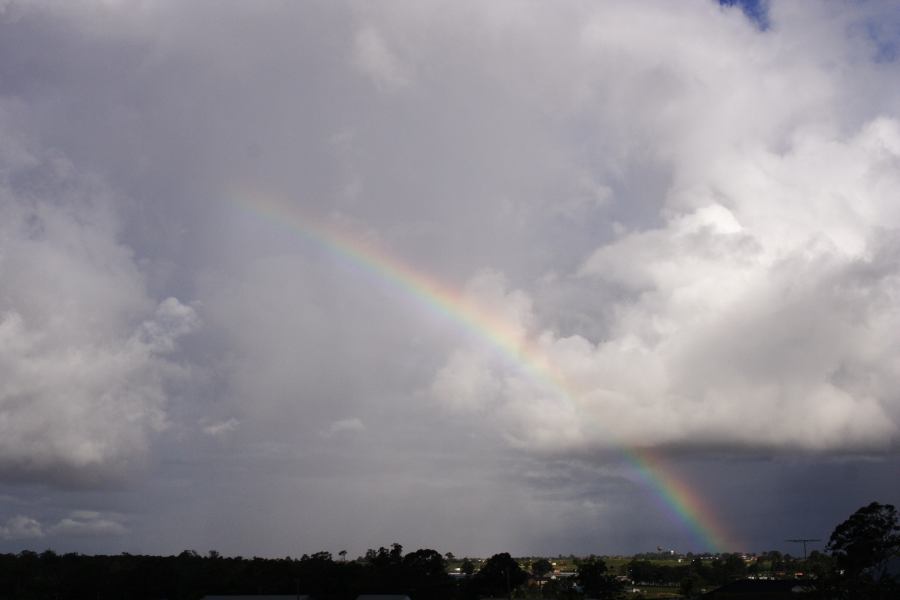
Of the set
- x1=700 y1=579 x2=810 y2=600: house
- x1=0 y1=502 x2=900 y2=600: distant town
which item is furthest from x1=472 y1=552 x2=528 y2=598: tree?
x1=700 y1=579 x2=810 y2=600: house

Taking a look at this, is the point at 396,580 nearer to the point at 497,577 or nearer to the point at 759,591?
the point at 497,577

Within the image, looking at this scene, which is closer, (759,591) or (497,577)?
(759,591)

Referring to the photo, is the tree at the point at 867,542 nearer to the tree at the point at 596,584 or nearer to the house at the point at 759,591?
the house at the point at 759,591

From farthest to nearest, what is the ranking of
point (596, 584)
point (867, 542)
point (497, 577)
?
point (596, 584), point (497, 577), point (867, 542)

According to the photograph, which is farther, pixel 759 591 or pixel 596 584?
pixel 596 584

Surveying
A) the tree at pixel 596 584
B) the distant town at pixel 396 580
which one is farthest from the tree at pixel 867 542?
the tree at pixel 596 584

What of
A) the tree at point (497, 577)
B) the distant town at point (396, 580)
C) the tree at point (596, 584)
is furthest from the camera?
the tree at point (596, 584)

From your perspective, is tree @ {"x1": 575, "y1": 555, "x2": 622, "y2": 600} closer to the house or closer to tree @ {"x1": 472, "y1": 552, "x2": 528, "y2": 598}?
tree @ {"x1": 472, "y1": 552, "x2": 528, "y2": 598}

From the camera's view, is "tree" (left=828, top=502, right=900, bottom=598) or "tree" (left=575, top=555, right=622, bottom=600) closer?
"tree" (left=828, top=502, right=900, bottom=598)

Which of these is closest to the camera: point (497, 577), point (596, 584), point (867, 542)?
point (867, 542)

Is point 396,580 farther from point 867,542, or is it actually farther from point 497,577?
Result: point 867,542

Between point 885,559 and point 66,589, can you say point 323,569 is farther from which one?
point 885,559

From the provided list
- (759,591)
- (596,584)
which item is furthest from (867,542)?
(596,584)

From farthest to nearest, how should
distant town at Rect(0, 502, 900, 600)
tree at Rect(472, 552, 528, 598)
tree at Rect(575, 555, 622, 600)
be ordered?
tree at Rect(575, 555, 622, 600) < tree at Rect(472, 552, 528, 598) < distant town at Rect(0, 502, 900, 600)
